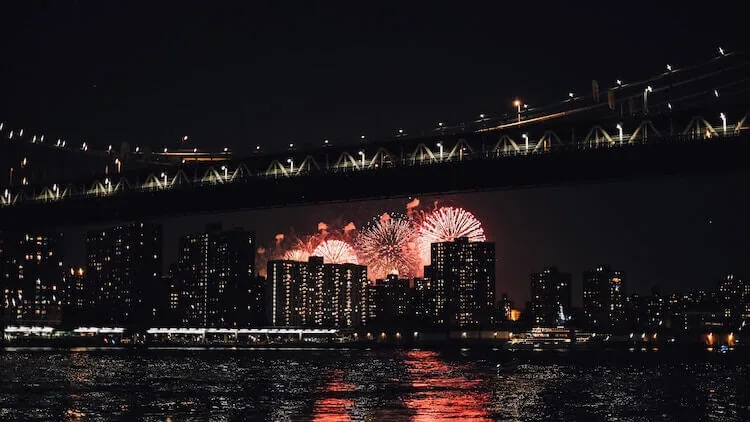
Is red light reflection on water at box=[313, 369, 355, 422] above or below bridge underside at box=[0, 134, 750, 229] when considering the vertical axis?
below

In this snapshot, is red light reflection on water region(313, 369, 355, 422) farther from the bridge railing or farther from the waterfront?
the bridge railing

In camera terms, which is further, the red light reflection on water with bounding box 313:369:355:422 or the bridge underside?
the bridge underside

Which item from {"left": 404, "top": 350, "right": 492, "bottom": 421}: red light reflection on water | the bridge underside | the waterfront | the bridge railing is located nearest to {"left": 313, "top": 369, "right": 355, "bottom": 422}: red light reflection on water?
the waterfront

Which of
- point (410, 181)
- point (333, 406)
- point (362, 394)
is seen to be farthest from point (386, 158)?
point (333, 406)

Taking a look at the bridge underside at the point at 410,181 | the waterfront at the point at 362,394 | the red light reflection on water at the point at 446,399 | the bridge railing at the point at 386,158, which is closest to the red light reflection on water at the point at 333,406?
the waterfront at the point at 362,394

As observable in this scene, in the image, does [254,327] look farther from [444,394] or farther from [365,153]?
[444,394]

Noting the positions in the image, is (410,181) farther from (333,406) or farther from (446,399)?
(333,406)

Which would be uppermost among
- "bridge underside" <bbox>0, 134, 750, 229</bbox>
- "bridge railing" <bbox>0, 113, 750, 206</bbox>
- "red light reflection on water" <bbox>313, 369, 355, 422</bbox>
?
"bridge railing" <bbox>0, 113, 750, 206</bbox>

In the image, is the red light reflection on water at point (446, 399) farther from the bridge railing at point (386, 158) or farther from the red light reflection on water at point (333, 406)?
the bridge railing at point (386, 158)
